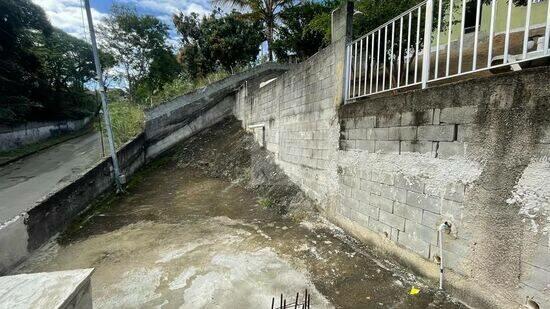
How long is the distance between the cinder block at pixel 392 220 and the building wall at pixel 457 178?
12 millimetres

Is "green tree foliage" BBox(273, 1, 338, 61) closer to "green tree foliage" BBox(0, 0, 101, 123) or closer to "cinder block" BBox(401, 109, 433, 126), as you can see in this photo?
"cinder block" BBox(401, 109, 433, 126)

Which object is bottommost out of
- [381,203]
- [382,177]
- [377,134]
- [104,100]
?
[381,203]

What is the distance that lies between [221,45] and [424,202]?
17.5 meters

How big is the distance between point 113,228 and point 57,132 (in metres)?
21.6

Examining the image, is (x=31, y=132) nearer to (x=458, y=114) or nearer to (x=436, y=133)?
(x=436, y=133)

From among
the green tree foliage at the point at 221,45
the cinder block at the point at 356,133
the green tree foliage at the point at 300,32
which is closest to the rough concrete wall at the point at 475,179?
the cinder block at the point at 356,133

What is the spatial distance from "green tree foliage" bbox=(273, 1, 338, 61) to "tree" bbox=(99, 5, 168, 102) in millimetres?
12786

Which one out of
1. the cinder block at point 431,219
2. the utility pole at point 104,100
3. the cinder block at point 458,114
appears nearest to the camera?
the cinder block at point 458,114

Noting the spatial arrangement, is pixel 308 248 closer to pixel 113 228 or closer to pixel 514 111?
pixel 514 111

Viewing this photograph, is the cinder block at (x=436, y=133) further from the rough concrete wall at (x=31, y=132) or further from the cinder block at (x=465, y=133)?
the rough concrete wall at (x=31, y=132)

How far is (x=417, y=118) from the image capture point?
3.03m

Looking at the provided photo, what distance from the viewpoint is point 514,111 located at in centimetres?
215

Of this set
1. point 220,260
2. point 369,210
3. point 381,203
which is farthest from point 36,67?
point 381,203

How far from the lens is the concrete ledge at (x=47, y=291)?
164 centimetres
